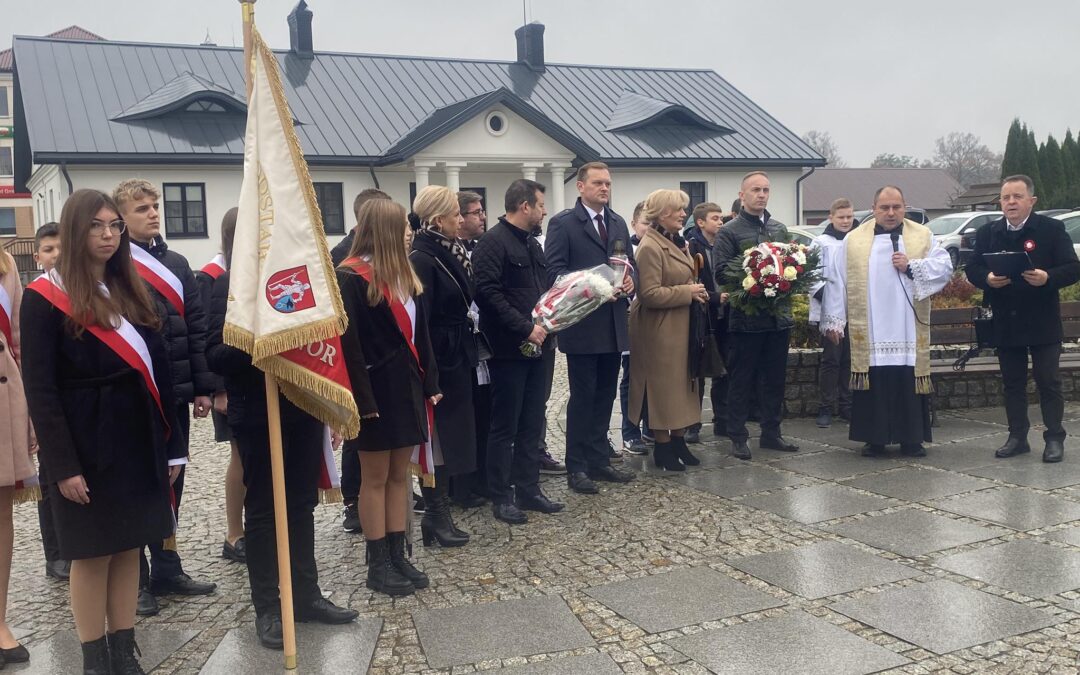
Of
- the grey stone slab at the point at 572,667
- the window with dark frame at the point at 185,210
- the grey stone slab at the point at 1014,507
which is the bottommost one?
the grey stone slab at the point at 572,667

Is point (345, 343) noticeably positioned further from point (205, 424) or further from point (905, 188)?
point (905, 188)

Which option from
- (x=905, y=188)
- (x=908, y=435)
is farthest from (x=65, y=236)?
(x=905, y=188)

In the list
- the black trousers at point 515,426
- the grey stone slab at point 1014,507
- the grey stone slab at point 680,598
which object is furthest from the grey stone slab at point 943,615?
the black trousers at point 515,426

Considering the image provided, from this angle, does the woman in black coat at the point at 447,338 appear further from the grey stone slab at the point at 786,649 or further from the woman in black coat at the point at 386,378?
the grey stone slab at the point at 786,649

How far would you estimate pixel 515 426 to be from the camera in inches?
244

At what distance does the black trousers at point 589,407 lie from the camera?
270 inches

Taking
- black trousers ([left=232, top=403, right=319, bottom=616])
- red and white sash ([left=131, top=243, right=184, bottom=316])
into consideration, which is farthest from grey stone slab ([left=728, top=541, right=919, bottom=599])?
red and white sash ([left=131, top=243, right=184, bottom=316])

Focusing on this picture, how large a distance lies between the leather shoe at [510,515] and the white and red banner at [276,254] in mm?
2245

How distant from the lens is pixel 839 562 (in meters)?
5.10

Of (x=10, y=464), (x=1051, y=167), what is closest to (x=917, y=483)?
(x=10, y=464)

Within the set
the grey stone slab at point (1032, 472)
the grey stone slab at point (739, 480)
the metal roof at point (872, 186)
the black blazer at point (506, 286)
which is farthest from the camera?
the metal roof at point (872, 186)

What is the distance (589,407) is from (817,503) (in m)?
1.62

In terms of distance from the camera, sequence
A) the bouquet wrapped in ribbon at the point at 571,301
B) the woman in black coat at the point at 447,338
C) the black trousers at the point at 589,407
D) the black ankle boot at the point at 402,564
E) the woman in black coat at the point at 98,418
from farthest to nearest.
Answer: the black trousers at the point at 589,407, the bouquet wrapped in ribbon at the point at 571,301, the woman in black coat at the point at 447,338, the black ankle boot at the point at 402,564, the woman in black coat at the point at 98,418

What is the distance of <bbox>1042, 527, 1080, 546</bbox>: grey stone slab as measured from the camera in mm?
5277
